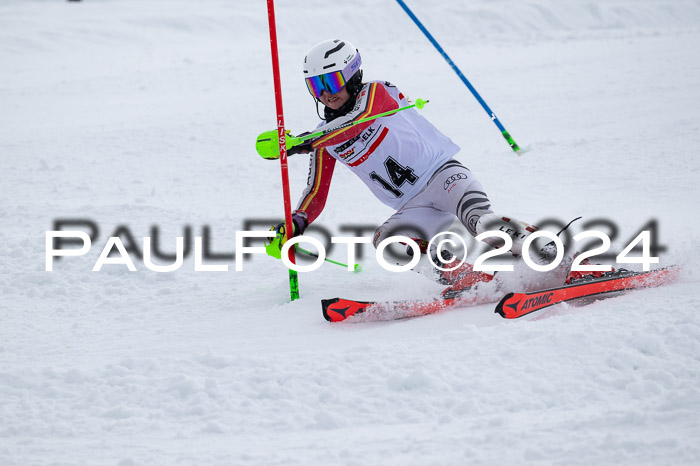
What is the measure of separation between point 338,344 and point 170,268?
2043 millimetres

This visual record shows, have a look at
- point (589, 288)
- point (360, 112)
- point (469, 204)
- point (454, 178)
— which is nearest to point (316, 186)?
point (360, 112)

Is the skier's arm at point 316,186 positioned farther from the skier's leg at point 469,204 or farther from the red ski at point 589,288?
the red ski at point 589,288

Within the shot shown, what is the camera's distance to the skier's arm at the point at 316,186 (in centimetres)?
486

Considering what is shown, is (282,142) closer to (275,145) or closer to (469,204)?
(275,145)

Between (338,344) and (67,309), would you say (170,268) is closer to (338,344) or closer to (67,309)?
(67,309)

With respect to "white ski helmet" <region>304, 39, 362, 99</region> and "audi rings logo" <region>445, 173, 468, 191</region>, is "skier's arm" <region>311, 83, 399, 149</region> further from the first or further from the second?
"audi rings logo" <region>445, 173, 468, 191</region>

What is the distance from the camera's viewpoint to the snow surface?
2.88 meters

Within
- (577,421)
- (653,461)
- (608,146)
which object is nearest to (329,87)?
(577,421)

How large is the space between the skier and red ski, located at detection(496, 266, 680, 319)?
0.36 metres

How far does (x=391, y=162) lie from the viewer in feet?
15.3

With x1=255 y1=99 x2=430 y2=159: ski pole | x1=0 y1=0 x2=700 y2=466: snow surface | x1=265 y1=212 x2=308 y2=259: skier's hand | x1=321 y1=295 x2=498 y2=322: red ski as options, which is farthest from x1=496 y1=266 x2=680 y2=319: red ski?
x1=265 y1=212 x2=308 y2=259: skier's hand

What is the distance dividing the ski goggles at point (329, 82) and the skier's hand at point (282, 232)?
2.82 feet

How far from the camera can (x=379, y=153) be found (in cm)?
464

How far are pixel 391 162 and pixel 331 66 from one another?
738 mm
